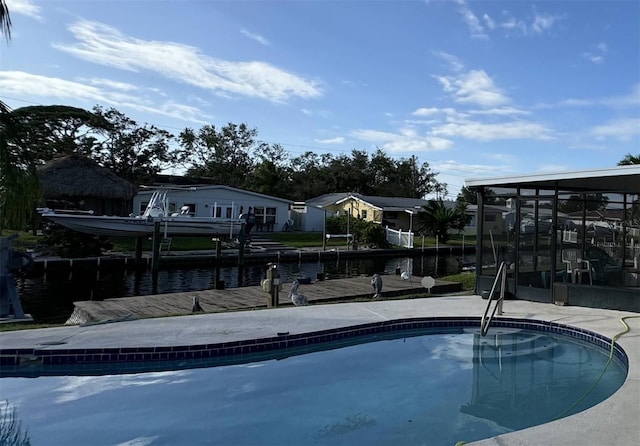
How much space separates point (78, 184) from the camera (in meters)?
25.2

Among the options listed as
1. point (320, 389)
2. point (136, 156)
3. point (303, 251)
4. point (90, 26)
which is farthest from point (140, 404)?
point (136, 156)

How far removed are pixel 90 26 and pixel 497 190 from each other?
10.1 m

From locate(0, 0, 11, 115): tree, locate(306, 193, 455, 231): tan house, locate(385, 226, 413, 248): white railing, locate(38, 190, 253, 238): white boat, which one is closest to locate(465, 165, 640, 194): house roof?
locate(0, 0, 11, 115): tree

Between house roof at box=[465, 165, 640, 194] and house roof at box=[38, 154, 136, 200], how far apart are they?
21.1 meters

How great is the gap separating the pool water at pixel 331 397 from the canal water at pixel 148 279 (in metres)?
6.60

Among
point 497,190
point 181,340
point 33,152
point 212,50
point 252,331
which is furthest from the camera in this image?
point 212,50

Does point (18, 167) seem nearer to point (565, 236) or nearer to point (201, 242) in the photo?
point (565, 236)

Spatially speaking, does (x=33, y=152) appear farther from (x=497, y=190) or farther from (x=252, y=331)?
(x=497, y=190)

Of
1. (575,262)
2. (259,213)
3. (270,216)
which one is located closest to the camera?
(575,262)

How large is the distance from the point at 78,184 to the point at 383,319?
22.3 m

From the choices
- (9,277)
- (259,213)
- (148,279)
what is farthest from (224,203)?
(9,277)

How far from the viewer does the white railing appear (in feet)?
98.1

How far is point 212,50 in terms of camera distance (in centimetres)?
1376

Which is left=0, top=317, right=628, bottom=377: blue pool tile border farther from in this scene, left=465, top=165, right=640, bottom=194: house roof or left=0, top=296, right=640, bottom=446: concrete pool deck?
left=465, top=165, right=640, bottom=194: house roof
